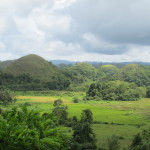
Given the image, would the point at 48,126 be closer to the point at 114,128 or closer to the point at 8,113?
the point at 8,113

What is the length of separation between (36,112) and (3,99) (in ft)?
220

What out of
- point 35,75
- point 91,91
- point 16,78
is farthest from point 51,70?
point 91,91

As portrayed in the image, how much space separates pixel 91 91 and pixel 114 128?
67417 millimetres

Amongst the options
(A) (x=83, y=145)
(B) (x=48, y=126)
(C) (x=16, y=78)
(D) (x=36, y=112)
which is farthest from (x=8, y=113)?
(C) (x=16, y=78)

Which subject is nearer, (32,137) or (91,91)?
(32,137)

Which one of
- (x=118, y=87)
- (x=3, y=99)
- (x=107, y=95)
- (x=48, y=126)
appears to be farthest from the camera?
(x=118, y=87)

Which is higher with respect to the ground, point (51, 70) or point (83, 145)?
point (51, 70)

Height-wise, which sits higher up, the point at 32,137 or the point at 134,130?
the point at 32,137

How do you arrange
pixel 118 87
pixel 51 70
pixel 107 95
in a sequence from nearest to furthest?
pixel 107 95
pixel 118 87
pixel 51 70

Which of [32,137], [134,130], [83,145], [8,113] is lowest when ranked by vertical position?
[134,130]

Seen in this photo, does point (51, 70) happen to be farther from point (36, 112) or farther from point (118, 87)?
point (36, 112)

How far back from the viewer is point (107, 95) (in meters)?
110

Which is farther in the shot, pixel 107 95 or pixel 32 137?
pixel 107 95

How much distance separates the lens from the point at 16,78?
534 ft
